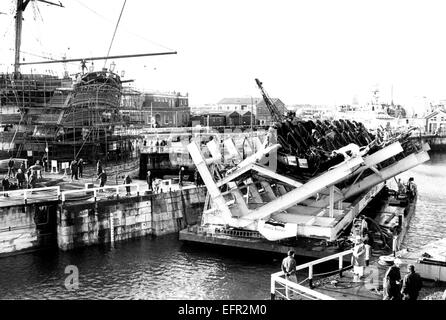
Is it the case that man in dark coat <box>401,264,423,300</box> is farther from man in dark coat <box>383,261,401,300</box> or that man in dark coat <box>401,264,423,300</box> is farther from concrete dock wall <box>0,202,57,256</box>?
concrete dock wall <box>0,202,57,256</box>

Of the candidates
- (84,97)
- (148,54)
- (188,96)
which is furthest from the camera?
(188,96)

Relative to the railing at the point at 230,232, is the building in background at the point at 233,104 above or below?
above

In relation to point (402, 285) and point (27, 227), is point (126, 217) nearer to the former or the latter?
point (27, 227)

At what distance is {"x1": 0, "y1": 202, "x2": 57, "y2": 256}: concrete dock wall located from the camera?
84.1ft

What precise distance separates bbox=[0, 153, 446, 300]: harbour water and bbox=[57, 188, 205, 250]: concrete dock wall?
2.76 ft

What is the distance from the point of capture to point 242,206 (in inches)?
1019

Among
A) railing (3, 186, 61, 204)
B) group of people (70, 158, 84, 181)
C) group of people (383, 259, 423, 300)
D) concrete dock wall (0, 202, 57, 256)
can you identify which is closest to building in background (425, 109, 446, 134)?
group of people (70, 158, 84, 181)

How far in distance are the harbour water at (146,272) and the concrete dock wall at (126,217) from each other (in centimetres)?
84

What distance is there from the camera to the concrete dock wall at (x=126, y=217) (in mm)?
26859

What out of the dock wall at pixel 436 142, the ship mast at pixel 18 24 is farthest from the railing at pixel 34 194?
the dock wall at pixel 436 142

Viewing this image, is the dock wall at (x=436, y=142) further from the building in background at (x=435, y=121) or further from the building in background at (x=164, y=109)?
the building in background at (x=164, y=109)
